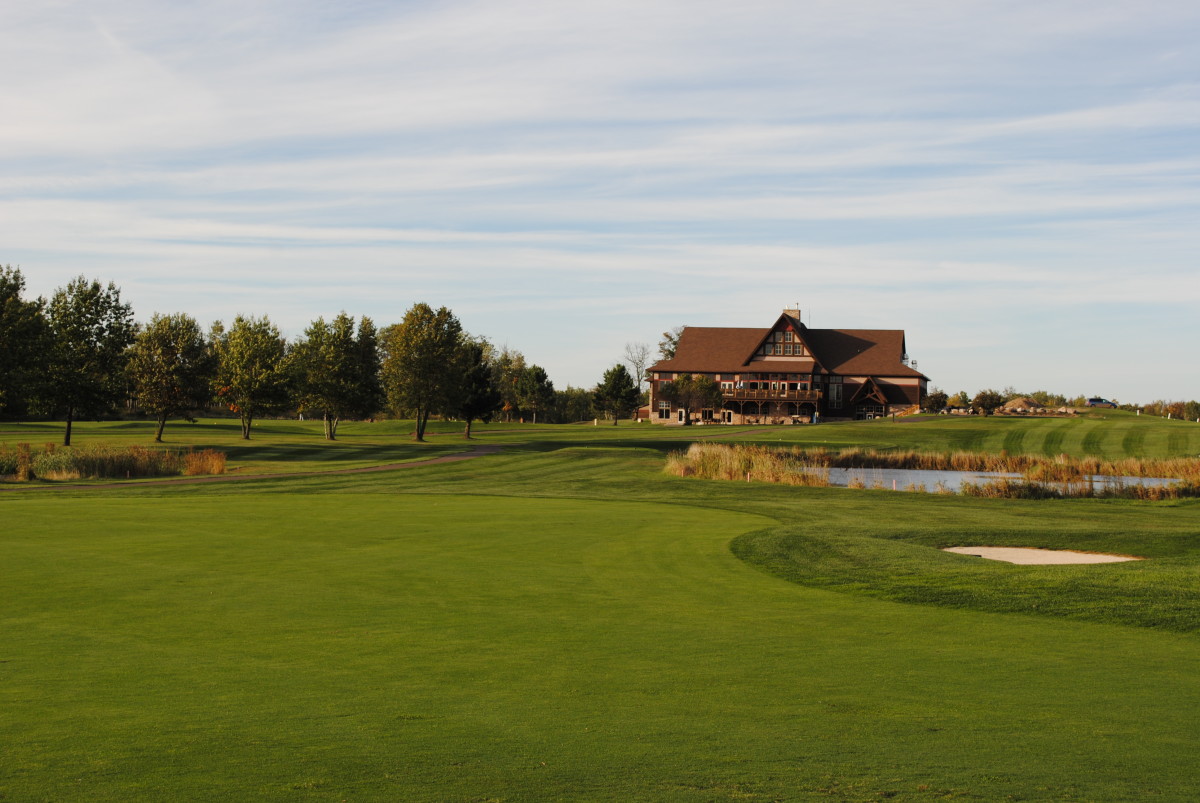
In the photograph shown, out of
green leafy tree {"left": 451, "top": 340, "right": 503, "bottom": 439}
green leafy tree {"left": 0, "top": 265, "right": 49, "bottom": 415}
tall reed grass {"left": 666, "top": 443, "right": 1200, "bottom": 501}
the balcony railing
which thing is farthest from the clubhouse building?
green leafy tree {"left": 0, "top": 265, "right": 49, "bottom": 415}

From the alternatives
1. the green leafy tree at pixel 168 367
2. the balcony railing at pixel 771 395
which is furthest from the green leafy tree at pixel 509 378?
the green leafy tree at pixel 168 367

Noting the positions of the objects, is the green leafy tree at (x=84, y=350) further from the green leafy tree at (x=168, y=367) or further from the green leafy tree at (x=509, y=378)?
the green leafy tree at (x=509, y=378)

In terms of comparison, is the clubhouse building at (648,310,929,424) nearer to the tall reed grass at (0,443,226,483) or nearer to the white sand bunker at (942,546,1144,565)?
the tall reed grass at (0,443,226,483)

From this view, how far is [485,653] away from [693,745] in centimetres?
324

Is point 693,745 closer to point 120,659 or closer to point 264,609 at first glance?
point 120,659

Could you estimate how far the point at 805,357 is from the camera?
117 m

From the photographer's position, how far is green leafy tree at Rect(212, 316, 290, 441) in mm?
65500

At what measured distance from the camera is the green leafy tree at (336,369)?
69.2 meters

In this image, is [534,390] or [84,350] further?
[534,390]

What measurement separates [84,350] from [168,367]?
7195 millimetres

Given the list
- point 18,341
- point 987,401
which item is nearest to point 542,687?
point 18,341

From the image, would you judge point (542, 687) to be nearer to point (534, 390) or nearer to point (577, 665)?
point (577, 665)

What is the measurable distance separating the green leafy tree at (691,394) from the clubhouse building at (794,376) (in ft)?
3.87

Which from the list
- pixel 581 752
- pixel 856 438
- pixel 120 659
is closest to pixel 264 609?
pixel 120 659
